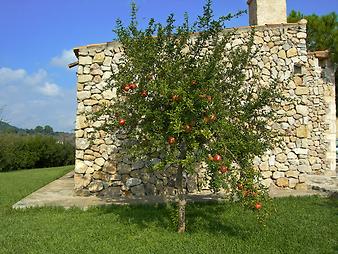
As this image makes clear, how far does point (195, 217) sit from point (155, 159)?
8.03 ft

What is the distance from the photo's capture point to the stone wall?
8.74 meters

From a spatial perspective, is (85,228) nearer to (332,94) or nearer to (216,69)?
(216,69)

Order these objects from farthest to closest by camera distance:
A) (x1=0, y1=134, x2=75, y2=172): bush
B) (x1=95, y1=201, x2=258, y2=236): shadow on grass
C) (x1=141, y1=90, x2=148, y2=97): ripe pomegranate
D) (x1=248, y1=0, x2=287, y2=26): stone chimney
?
1. (x1=0, y1=134, x2=75, y2=172): bush
2. (x1=248, y1=0, x2=287, y2=26): stone chimney
3. (x1=95, y1=201, x2=258, y2=236): shadow on grass
4. (x1=141, y1=90, x2=148, y2=97): ripe pomegranate

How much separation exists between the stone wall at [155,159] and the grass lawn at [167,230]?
1449mm

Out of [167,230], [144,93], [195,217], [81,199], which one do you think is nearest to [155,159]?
[81,199]

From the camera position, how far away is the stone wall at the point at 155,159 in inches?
344

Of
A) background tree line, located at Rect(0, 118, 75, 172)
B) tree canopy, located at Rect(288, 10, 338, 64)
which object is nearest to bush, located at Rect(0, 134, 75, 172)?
background tree line, located at Rect(0, 118, 75, 172)

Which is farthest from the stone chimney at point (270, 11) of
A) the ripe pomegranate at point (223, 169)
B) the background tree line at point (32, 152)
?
the background tree line at point (32, 152)

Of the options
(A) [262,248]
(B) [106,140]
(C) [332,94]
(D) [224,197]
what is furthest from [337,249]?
(C) [332,94]

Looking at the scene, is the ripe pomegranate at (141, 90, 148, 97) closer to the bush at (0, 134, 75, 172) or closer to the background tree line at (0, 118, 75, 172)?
the background tree line at (0, 118, 75, 172)

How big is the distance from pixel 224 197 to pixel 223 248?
10.7ft

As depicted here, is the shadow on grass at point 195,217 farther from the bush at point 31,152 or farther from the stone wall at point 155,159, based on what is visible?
the bush at point 31,152

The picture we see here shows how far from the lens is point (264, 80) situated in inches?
357

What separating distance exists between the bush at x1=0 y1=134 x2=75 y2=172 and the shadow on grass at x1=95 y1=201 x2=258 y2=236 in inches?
632
